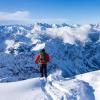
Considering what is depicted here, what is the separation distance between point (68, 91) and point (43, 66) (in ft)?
26.1

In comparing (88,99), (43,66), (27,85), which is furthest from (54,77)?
(88,99)

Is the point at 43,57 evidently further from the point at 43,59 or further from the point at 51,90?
the point at 51,90

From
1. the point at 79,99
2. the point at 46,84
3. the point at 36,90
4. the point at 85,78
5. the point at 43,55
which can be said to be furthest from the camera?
the point at 43,55

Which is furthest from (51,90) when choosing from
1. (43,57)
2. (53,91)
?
(43,57)

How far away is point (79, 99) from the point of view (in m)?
20.0

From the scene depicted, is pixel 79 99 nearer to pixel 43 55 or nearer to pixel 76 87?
pixel 76 87

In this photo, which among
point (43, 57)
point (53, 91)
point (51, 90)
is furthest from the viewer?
point (43, 57)

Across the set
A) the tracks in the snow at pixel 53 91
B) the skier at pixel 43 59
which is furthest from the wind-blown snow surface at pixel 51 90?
the skier at pixel 43 59

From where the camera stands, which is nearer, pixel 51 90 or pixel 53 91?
pixel 53 91

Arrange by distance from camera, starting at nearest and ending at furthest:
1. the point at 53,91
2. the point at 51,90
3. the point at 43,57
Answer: the point at 53,91 < the point at 51,90 < the point at 43,57

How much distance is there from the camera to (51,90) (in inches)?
850

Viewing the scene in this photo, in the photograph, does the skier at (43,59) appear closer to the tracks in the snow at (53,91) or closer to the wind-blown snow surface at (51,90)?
the wind-blown snow surface at (51,90)

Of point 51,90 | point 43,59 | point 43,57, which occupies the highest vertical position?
point 43,57

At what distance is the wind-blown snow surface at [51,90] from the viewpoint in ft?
65.6
